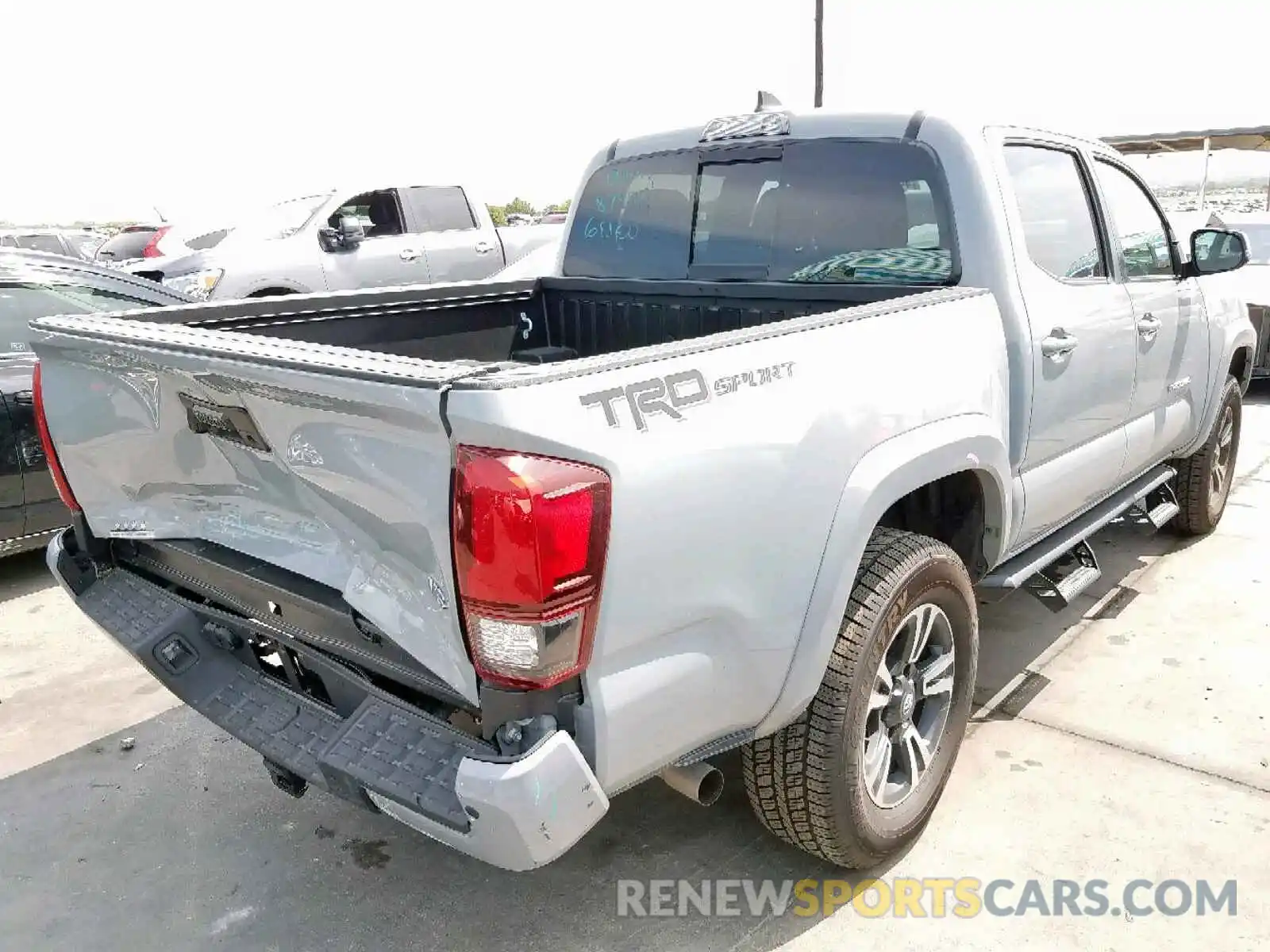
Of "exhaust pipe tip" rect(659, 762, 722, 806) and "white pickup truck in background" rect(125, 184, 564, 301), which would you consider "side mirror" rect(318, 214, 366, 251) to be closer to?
"white pickup truck in background" rect(125, 184, 564, 301)

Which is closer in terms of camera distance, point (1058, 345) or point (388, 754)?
point (388, 754)

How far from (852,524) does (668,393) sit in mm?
638

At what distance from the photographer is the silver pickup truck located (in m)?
1.79

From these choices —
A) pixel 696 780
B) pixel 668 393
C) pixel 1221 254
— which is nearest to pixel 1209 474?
pixel 1221 254

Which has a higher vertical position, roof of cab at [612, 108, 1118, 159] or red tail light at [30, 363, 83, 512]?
roof of cab at [612, 108, 1118, 159]

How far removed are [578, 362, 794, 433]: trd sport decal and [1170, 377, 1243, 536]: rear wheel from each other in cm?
373

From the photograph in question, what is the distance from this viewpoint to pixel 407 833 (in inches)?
A: 116

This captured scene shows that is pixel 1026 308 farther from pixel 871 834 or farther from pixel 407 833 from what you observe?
pixel 407 833

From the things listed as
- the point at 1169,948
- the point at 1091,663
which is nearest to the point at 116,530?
the point at 1169,948

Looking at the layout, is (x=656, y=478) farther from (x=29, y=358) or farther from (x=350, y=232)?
(x=350, y=232)

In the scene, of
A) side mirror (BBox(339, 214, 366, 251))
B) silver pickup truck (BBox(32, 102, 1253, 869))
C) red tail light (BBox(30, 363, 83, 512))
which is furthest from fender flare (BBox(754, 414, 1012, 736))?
side mirror (BBox(339, 214, 366, 251))

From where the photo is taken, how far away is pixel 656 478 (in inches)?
72.9

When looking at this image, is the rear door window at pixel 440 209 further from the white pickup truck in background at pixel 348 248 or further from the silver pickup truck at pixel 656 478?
the silver pickup truck at pixel 656 478

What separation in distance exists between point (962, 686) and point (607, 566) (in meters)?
1.60
